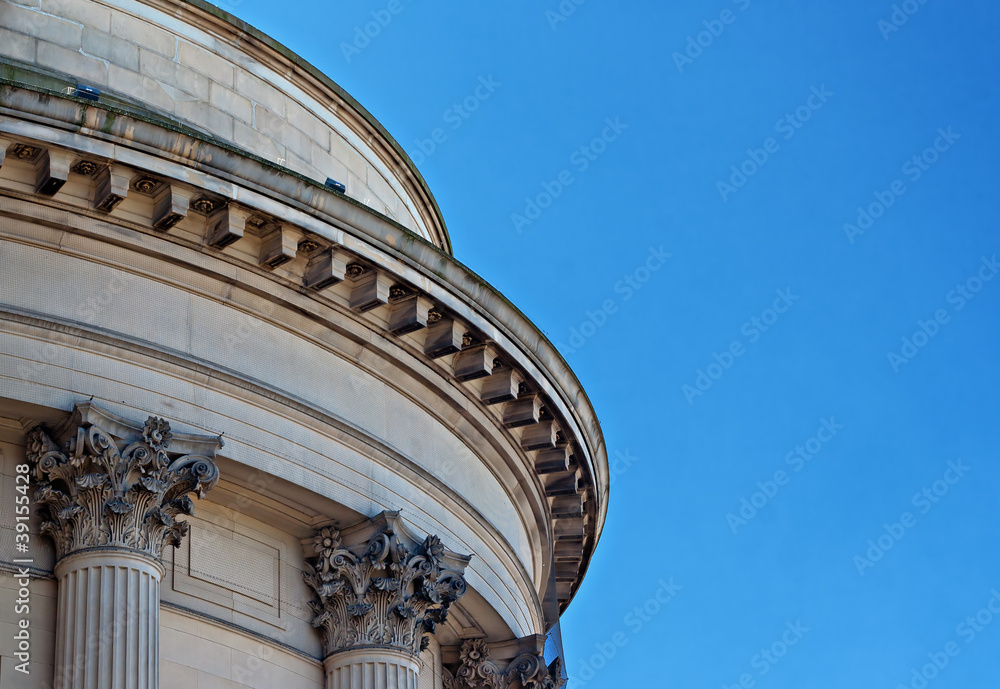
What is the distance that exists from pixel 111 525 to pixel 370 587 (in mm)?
4778

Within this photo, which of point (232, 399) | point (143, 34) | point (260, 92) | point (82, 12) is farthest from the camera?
point (260, 92)

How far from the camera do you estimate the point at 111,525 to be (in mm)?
21000

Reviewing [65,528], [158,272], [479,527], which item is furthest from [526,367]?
[65,528]

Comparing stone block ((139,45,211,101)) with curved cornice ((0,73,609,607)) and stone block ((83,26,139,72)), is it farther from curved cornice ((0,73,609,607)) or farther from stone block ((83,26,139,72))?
curved cornice ((0,73,609,607))

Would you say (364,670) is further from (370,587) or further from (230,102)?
(230,102)

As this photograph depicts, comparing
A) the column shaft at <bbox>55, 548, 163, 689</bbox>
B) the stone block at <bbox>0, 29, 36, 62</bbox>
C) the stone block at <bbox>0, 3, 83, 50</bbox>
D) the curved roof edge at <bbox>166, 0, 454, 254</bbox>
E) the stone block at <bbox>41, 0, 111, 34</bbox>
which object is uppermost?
the curved roof edge at <bbox>166, 0, 454, 254</bbox>

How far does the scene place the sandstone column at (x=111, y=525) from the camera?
20031 millimetres

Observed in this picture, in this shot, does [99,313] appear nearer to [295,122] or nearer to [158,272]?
[158,272]

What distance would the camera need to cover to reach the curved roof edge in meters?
28.4

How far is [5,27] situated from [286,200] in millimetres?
5893

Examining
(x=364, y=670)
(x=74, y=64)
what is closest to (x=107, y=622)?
(x=364, y=670)

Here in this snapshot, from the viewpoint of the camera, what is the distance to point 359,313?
990 inches

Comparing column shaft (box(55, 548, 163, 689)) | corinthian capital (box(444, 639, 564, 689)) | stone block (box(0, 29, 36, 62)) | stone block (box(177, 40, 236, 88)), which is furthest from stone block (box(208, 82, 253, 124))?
corinthian capital (box(444, 639, 564, 689))

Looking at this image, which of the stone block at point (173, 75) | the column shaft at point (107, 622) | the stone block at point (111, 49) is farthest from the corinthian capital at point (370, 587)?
the stone block at point (111, 49)
